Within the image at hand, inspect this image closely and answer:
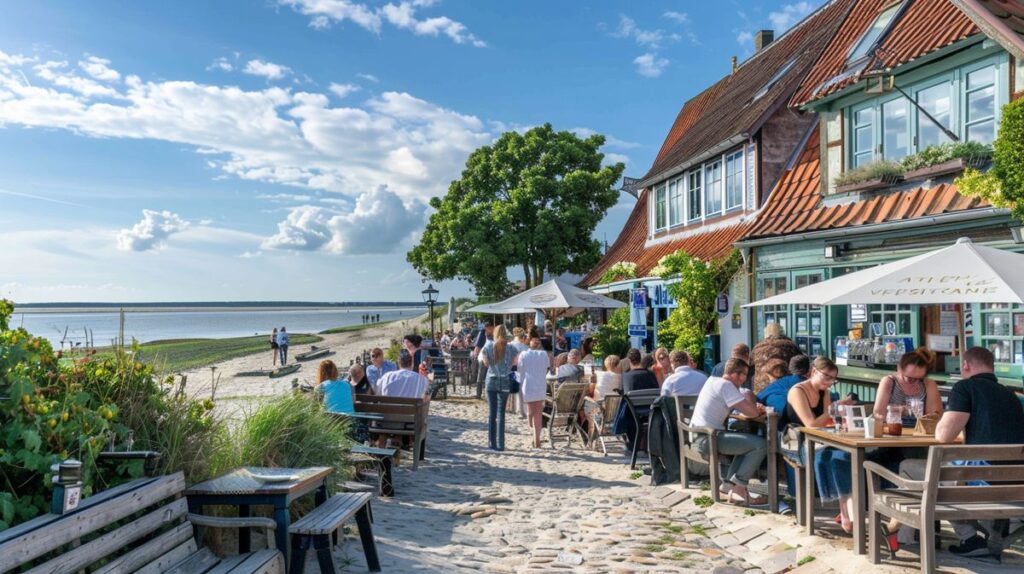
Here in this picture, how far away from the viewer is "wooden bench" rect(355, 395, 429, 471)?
9.93 m

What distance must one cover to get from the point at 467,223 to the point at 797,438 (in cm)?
2995

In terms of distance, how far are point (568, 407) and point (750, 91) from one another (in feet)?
39.3

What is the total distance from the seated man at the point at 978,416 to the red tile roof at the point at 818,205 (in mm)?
4991

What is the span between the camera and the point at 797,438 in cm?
711

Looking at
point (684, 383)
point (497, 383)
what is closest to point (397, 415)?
point (497, 383)

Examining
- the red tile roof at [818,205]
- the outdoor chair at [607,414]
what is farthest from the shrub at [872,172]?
the outdoor chair at [607,414]

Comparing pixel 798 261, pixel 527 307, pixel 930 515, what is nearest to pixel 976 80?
pixel 798 261

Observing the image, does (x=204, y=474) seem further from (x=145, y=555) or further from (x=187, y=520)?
(x=145, y=555)

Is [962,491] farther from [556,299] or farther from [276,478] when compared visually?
[556,299]

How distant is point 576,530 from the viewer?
7141 millimetres

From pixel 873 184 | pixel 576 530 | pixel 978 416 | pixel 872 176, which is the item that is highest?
pixel 872 176

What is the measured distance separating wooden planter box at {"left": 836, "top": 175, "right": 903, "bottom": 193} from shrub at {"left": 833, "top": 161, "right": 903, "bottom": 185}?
31 millimetres

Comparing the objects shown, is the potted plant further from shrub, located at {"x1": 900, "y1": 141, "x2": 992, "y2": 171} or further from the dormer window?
the dormer window

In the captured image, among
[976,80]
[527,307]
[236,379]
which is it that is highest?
[976,80]
